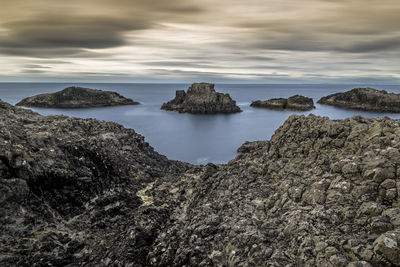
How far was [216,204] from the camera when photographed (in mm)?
20859

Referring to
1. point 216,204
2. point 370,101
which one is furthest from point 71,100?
point 216,204

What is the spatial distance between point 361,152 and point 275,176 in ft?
20.2

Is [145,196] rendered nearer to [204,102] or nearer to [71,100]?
[204,102]

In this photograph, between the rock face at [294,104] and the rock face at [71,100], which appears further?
the rock face at [71,100]

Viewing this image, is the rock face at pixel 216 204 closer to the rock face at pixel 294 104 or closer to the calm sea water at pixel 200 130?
the calm sea water at pixel 200 130

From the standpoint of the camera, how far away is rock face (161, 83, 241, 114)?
5472 inches

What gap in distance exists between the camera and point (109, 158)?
1220 inches

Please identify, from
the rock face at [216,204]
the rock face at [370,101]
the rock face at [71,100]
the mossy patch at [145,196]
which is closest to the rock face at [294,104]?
the rock face at [370,101]

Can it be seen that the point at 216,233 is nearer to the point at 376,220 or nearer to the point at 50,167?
the point at 376,220

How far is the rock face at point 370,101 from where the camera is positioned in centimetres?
13875

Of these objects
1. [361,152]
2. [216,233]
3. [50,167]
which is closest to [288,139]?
[361,152]

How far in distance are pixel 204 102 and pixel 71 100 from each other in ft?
239

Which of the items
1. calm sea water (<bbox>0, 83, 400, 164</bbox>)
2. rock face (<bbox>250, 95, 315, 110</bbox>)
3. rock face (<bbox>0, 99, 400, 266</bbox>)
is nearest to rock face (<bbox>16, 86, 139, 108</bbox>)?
calm sea water (<bbox>0, 83, 400, 164</bbox>)

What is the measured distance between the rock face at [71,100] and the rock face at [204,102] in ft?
151
